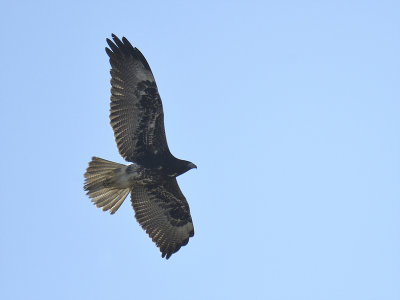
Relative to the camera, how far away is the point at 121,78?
16422 mm

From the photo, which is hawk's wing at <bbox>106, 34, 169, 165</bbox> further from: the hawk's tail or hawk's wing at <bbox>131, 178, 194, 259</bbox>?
hawk's wing at <bbox>131, 178, 194, 259</bbox>

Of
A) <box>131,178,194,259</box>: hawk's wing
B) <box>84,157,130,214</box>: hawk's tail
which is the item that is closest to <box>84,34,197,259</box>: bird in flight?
<box>84,157,130,214</box>: hawk's tail

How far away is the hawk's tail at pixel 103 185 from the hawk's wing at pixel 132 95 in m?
0.55

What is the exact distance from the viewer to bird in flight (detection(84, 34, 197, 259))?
645 inches

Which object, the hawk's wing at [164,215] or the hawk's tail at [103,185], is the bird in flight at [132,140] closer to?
the hawk's tail at [103,185]

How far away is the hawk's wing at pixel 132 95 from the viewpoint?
16.4m

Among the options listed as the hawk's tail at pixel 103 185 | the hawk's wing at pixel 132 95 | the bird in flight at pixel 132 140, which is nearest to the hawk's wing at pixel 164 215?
the bird in flight at pixel 132 140

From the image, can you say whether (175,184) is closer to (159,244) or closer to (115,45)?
(159,244)

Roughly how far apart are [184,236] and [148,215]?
76 centimetres

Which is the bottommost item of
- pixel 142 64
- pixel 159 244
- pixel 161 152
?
pixel 159 244

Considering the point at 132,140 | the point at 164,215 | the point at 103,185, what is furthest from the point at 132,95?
the point at 164,215

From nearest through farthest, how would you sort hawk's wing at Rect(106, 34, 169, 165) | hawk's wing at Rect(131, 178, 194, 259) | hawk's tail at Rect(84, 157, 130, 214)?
hawk's wing at Rect(106, 34, 169, 165)
hawk's tail at Rect(84, 157, 130, 214)
hawk's wing at Rect(131, 178, 194, 259)

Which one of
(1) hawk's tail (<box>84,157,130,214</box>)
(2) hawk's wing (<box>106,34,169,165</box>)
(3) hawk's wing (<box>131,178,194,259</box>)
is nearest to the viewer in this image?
(2) hawk's wing (<box>106,34,169,165</box>)

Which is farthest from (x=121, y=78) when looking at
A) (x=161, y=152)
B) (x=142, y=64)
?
(x=161, y=152)
